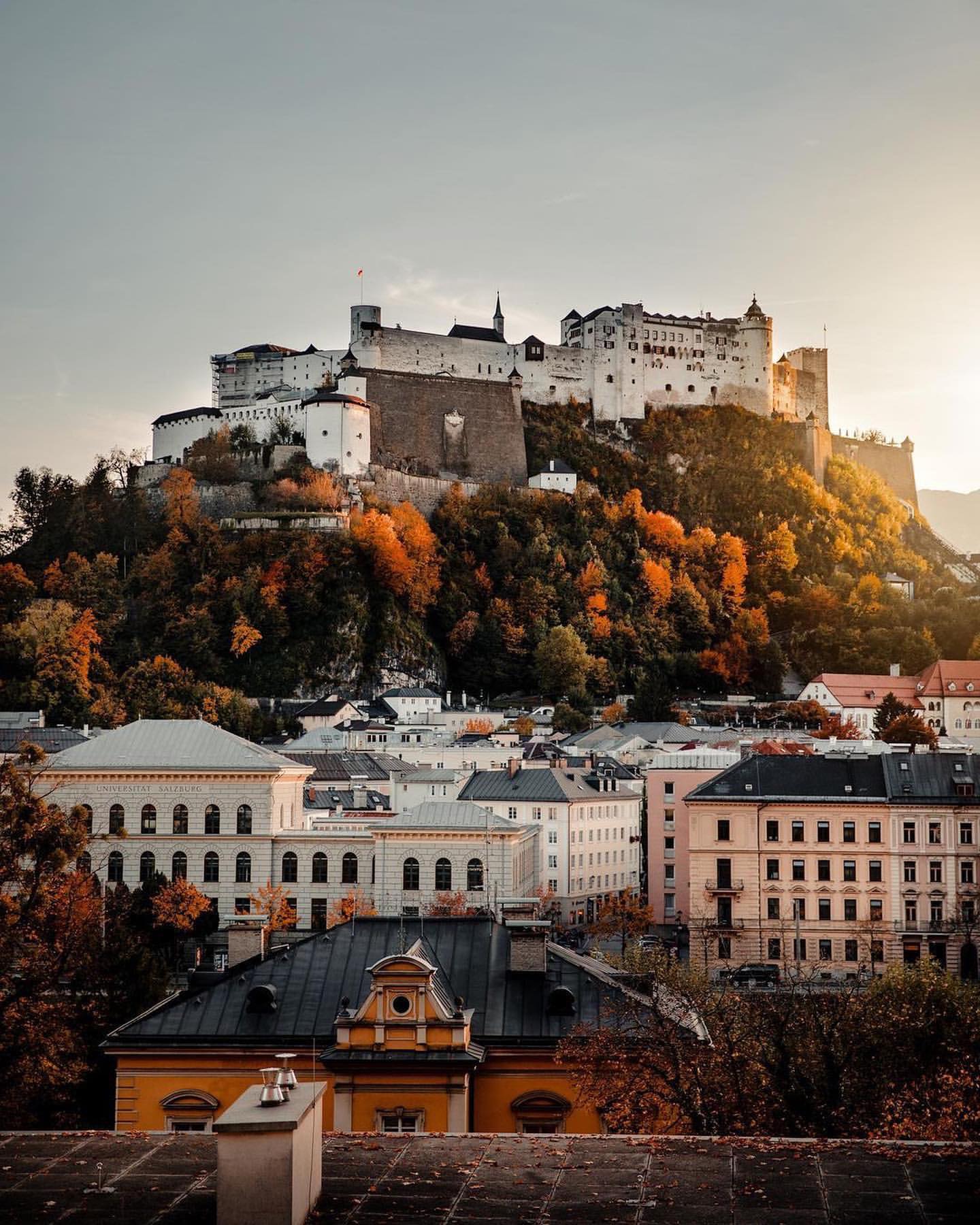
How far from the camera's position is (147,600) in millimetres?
103375

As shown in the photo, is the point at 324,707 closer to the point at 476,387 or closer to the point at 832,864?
the point at 476,387

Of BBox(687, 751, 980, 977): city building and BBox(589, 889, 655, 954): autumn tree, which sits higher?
BBox(687, 751, 980, 977): city building

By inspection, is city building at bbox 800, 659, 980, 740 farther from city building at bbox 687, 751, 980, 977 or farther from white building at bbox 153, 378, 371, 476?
city building at bbox 687, 751, 980, 977

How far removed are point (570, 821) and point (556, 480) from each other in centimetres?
5968

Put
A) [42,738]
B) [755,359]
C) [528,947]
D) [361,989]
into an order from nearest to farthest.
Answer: [361,989], [528,947], [42,738], [755,359]

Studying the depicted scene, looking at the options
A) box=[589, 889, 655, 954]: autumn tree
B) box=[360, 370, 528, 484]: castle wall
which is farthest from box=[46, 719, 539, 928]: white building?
box=[360, 370, 528, 484]: castle wall

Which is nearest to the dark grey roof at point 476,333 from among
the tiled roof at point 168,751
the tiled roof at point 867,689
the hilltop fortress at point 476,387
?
the hilltop fortress at point 476,387

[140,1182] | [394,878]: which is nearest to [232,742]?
[394,878]

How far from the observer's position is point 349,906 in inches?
1943

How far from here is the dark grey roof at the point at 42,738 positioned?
75188mm

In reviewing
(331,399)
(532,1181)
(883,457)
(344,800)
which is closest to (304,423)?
(331,399)

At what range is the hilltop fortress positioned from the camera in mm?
115750

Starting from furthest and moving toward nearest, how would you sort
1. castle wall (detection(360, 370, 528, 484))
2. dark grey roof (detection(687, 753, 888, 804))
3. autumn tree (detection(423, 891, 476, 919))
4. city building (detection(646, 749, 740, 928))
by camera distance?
castle wall (detection(360, 370, 528, 484)) → city building (detection(646, 749, 740, 928)) → dark grey roof (detection(687, 753, 888, 804)) → autumn tree (detection(423, 891, 476, 919))

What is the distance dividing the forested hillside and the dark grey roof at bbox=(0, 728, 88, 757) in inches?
346
